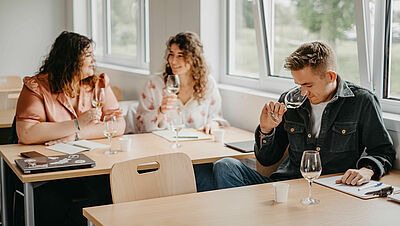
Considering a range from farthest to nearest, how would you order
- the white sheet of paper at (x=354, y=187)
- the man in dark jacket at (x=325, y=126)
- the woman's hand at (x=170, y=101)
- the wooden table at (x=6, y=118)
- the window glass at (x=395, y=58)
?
1. the wooden table at (x=6, y=118)
2. the woman's hand at (x=170, y=101)
3. the window glass at (x=395, y=58)
4. the man in dark jacket at (x=325, y=126)
5. the white sheet of paper at (x=354, y=187)

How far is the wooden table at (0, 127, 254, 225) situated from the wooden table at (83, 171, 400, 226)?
1.90ft

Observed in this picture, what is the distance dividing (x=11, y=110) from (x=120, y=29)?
76.3 inches

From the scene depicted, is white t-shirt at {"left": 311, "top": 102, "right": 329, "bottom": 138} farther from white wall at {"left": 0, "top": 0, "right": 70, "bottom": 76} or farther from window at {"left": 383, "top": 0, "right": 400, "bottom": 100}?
white wall at {"left": 0, "top": 0, "right": 70, "bottom": 76}

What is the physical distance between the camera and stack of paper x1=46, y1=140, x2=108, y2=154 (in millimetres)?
2891

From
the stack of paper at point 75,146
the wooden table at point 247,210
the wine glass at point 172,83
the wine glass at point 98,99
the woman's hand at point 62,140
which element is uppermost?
the wine glass at point 172,83

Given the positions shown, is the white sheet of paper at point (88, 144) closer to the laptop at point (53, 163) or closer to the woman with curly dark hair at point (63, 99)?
the woman with curly dark hair at point (63, 99)

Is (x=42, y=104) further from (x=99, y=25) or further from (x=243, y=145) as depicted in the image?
A: (x=99, y=25)

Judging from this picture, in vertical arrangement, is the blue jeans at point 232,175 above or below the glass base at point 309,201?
below

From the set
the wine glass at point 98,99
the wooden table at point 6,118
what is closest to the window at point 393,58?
the wine glass at point 98,99

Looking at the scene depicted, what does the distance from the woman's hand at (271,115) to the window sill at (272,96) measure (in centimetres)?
58

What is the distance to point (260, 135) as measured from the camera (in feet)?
8.99

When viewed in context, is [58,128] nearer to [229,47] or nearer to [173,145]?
[173,145]

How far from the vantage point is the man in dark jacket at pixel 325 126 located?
2.48 meters

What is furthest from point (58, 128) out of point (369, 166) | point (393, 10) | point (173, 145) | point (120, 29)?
point (120, 29)
